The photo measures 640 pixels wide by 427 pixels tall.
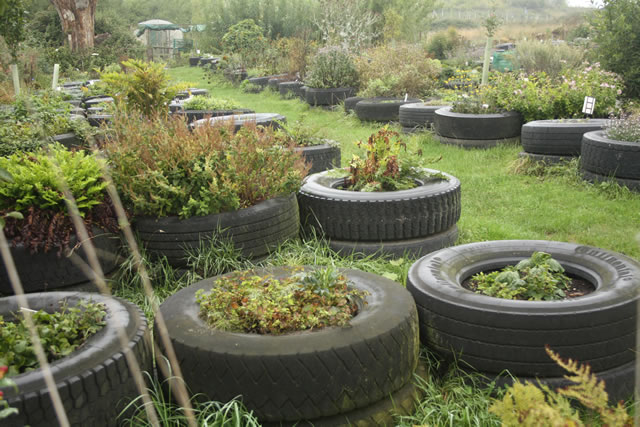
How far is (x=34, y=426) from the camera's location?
2176mm

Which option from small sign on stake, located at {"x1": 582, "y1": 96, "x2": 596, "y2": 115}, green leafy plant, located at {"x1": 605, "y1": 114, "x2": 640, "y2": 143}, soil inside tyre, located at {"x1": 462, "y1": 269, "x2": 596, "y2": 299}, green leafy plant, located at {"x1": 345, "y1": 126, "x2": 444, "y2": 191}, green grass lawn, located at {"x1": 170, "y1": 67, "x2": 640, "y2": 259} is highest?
small sign on stake, located at {"x1": 582, "y1": 96, "x2": 596, "y2": 115}

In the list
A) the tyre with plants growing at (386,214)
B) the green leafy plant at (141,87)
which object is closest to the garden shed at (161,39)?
the green leafy plant at (141,87)

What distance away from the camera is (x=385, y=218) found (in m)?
4.46

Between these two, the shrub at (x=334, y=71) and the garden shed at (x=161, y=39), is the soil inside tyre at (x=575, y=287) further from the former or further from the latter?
the garden shed at (x=161, y=39)

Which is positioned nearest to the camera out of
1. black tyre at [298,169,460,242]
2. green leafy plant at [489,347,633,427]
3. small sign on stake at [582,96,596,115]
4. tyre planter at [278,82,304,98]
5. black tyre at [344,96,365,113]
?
green leafy plant at [489,347,633,427]

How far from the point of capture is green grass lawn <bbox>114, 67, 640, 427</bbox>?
2.72 meters

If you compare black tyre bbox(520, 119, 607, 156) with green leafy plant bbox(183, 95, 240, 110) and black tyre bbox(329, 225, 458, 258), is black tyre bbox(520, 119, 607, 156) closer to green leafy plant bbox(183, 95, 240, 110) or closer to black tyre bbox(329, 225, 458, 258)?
black tyre bbox(329, 225, 458, 258)

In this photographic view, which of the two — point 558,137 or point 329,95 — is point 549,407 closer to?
point 558,137

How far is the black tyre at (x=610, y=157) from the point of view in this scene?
606 cm

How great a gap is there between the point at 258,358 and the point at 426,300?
1.07 meters

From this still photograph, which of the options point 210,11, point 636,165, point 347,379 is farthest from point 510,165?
point 210,11

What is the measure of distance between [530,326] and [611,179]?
4173 mm

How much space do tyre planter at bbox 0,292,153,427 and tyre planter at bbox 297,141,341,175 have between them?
11.8 ft

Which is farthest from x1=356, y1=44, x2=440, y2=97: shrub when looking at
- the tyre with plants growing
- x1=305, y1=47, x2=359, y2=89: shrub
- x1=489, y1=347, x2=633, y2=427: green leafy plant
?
x1=489, y1=347, x2=633, y2=427: green leafy plant
